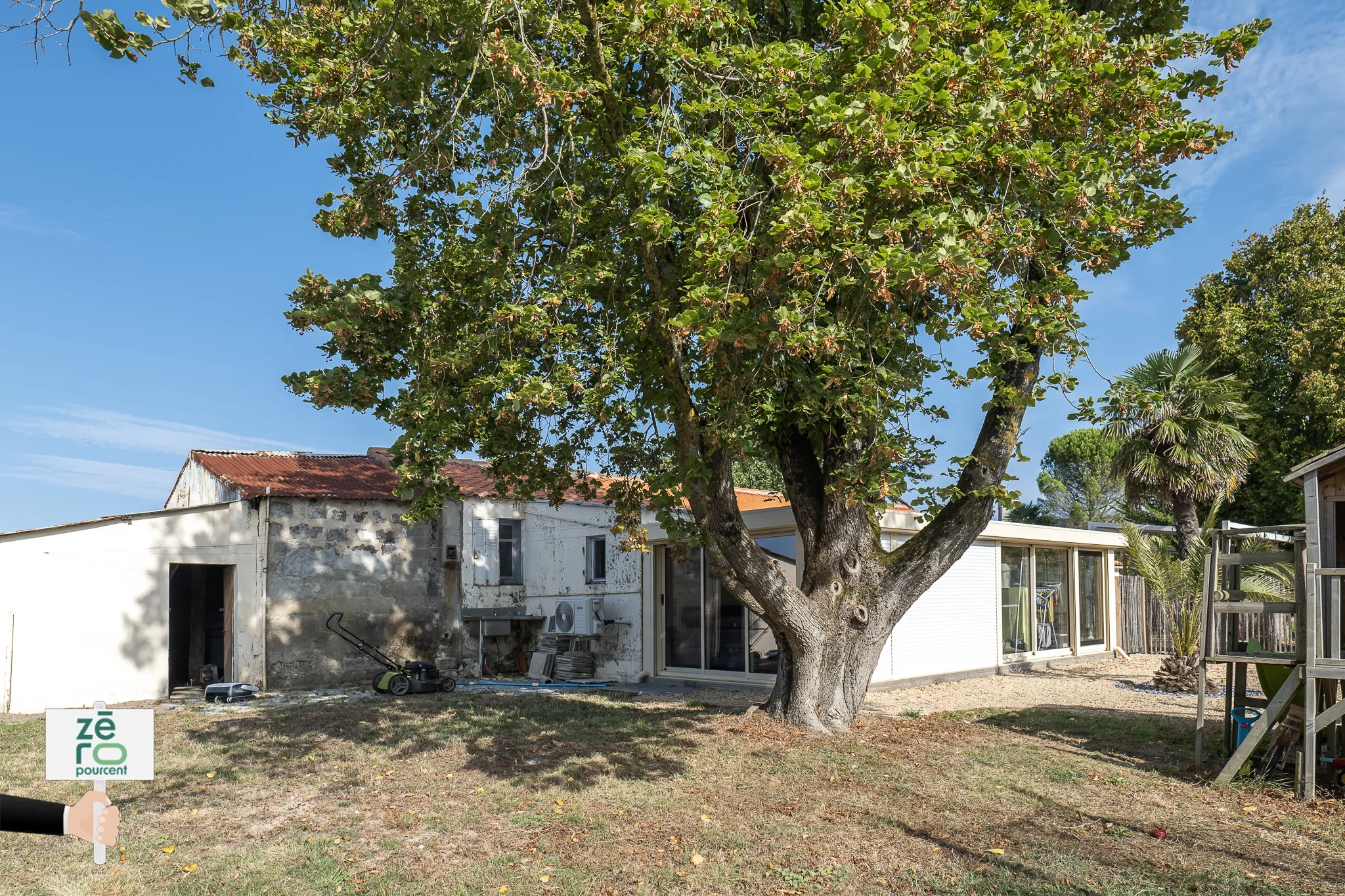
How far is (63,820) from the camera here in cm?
232

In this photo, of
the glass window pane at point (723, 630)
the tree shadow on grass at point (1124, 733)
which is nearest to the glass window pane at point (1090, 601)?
the tree shadow on grass at point (1124, 733)

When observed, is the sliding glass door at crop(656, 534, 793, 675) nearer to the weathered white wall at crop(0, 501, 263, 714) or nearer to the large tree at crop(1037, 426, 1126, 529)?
the weathered white wall at crop(0, 501, 263, 714)

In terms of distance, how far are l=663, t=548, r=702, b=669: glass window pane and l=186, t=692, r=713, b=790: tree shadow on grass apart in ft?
9.07

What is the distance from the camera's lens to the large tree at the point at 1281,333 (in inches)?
968

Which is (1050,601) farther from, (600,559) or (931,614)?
(600,559)

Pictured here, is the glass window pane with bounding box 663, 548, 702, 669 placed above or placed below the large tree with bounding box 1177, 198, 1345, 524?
below

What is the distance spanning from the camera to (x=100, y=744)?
12.5 ft

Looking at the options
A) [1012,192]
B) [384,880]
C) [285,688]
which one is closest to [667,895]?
[384,880]

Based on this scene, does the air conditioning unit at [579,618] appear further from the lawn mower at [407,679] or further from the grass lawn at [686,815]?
the grass lawn at [686,815]

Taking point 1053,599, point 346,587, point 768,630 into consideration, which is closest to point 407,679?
point 346,587

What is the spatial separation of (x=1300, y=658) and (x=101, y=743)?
937 cm

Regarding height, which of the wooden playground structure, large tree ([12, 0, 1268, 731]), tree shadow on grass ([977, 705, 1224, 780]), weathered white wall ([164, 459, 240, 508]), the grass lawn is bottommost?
tree shadow on grass ([977, 705, 1224, 780])

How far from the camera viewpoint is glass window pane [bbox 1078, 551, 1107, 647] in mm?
21281

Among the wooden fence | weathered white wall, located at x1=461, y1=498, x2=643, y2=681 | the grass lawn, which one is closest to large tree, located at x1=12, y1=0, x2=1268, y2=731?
the grass lawn
